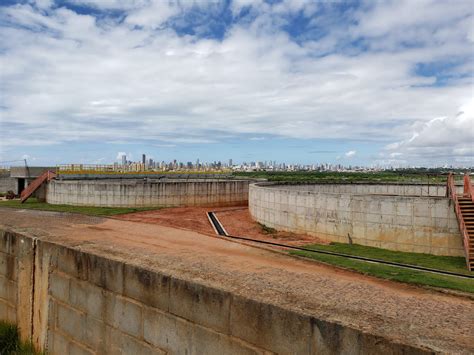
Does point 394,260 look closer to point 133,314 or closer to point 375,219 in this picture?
point 375,219

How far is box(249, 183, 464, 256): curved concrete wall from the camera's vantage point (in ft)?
52.5

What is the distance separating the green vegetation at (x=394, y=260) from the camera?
968 cm

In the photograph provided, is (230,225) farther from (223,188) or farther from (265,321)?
(265,321)

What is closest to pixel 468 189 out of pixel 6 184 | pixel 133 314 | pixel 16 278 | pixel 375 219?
pixel 375 219

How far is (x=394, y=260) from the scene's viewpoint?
14.1m

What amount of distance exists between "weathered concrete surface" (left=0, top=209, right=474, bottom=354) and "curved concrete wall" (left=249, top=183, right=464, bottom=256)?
27.7 feet

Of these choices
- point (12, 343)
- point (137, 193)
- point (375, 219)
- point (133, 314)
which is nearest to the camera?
point (133, 314)

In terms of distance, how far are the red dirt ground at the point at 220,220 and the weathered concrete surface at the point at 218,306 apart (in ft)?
27.5

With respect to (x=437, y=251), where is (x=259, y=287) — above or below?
above

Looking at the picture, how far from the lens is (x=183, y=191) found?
95.8ft

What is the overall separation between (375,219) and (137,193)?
672 inches

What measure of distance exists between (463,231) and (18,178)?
38954 mm

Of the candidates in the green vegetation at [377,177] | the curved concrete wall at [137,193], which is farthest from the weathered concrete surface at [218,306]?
the green vegetation at [377,177]

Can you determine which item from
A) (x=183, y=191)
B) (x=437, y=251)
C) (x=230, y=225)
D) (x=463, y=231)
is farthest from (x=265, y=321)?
(x=183, y=191)
